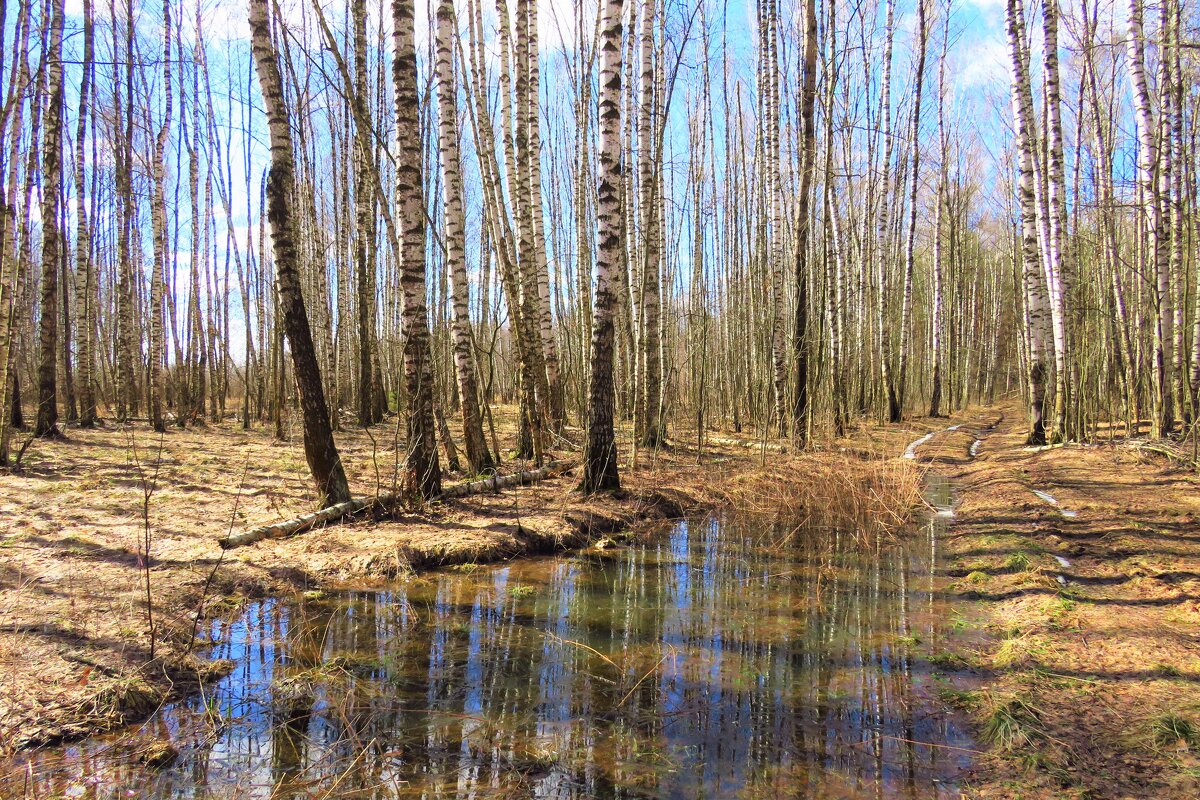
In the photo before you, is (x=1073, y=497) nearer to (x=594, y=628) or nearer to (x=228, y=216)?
(x=594, y=628)

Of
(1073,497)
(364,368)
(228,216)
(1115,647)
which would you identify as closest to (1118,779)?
(1115,647)

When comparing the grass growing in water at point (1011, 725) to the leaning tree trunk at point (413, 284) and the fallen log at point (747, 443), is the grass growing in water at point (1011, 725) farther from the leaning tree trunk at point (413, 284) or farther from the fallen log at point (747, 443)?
the fallen log at point (747, 443)

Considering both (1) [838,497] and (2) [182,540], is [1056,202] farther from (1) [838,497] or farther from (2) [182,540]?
(2) [182,540]

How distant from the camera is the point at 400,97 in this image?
5.99m

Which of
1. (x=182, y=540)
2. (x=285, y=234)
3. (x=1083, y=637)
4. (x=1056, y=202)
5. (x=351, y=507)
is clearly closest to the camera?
(x=1083, y=637)

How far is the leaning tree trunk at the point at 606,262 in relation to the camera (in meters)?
6.45

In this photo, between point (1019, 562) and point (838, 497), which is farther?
point (838, 497)

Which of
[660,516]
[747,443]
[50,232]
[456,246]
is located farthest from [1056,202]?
[50,232]

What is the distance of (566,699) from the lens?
Answer: 3.00 m

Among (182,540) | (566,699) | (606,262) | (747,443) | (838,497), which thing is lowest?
(566,699)

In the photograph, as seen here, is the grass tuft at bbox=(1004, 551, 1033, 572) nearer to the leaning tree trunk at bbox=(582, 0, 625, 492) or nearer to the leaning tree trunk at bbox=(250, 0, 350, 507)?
the leaning tree trunk at bbox=(582, 0, 625, 492)

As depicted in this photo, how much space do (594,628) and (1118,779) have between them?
254 centimetres

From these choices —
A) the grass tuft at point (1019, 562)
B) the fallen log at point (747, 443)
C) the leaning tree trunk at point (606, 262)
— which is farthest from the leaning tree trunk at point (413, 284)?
the fallen log at point (747, 443)

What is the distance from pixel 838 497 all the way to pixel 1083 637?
3.64 m
